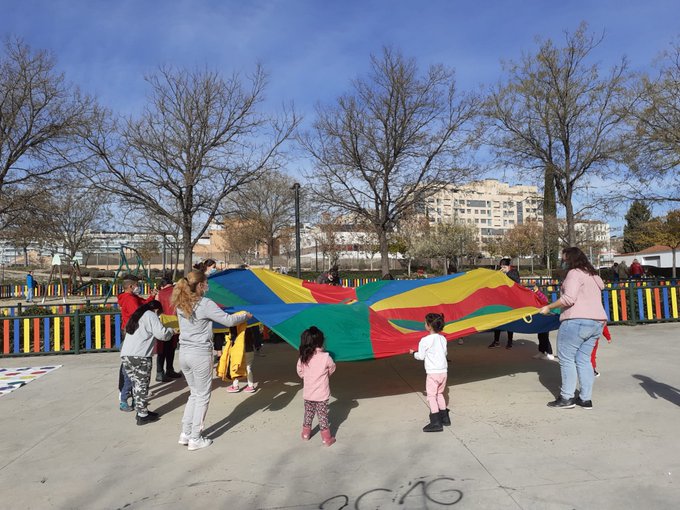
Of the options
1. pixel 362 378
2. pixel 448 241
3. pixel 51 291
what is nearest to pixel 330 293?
pixel 362 378

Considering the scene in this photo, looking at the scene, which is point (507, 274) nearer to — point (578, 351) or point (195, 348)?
point (578, 351)

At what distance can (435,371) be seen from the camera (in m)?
5.05

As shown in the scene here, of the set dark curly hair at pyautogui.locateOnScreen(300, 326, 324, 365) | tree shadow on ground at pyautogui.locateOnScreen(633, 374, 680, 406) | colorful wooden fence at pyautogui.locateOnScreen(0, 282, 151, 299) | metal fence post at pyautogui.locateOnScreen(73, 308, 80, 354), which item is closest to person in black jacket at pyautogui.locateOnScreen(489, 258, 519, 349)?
tree shadow on ground at pyautogui.locateOnScreen(633, 374, 680, 406)

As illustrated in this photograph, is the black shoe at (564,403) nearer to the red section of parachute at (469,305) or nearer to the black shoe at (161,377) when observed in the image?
A: the red section of parachute at (469,305)

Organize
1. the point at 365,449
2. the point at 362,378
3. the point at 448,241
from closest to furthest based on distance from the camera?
the point at 365,449
the point at 362,378
the point at 448,241

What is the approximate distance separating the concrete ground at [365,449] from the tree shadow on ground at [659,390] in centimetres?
3

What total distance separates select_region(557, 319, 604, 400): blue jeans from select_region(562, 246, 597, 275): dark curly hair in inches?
22.6

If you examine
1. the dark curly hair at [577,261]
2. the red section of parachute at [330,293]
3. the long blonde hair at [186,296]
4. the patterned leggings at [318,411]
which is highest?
the dark curly hair at [577,261]

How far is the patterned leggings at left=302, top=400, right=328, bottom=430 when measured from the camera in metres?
4.72

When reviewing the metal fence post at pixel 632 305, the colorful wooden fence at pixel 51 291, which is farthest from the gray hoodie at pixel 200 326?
the colorful wooden fence at pixel 51 291

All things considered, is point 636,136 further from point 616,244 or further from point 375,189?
point 616,244

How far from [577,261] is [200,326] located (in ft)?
13.6

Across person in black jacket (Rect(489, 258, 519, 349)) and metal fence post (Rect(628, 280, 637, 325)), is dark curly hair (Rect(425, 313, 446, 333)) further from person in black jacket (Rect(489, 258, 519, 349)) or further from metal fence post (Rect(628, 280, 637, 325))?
metal fence post (Rect(628, 280, 637, 325))

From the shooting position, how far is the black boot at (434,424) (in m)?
4.95
